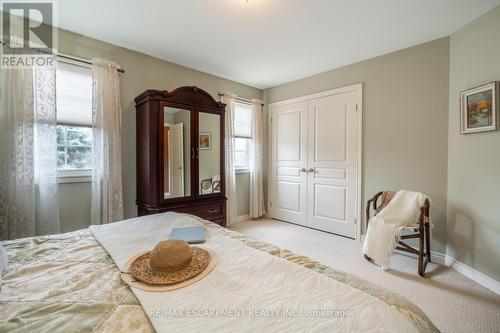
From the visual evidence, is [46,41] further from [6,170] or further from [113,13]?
[6,170]

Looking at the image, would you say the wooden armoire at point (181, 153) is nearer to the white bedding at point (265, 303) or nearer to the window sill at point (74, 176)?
the window sill at point (74, 176)

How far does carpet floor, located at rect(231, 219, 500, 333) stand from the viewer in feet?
5.25

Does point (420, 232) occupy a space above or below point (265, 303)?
below

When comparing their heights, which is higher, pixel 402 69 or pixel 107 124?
pixel 402 69

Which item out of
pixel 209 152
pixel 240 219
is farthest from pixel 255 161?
pixel 209 152

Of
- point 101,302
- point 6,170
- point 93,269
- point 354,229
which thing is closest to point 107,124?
point 6,170

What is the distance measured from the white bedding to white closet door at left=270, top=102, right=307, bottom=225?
114 inches

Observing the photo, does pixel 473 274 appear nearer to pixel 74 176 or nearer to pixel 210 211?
pixel 210 211

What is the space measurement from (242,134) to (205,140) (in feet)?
4.01

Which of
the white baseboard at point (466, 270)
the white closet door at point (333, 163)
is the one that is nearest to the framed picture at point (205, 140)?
the white closet door at point (333, 163)

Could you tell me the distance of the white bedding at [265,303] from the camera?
65cm

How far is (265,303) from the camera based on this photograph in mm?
745

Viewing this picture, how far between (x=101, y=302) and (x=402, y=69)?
351cm

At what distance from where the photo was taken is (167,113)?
99.0 inches
